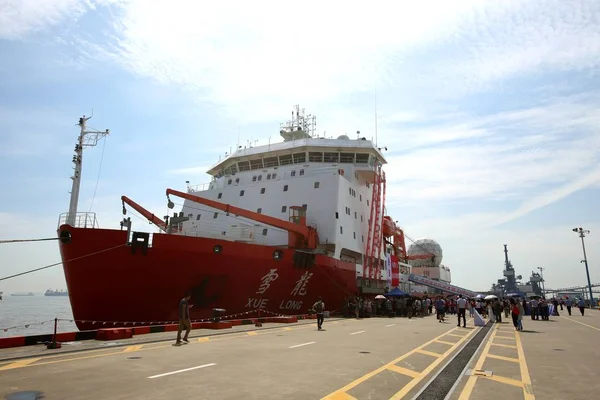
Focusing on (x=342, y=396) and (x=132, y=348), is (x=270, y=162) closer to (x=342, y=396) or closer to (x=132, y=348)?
(x=132, y=348)

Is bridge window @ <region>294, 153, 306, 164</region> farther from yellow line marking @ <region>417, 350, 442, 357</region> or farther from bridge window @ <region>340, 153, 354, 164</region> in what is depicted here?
yellow line marking @ <region>417, 350, 442, 357</region>

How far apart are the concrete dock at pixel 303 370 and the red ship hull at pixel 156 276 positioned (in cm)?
334

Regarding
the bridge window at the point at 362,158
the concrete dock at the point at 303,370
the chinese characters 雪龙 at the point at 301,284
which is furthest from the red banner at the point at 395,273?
the concrete dock at the point at 303,370

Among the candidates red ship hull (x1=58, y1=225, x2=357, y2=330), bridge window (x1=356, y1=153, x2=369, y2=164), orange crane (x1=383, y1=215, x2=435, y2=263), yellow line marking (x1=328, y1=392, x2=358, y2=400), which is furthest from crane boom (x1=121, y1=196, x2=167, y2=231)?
orange crane (x1=383, y1=215, x2=435, y2=263)

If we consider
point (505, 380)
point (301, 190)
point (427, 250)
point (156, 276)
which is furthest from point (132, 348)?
point (427, 250)

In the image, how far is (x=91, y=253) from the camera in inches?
572

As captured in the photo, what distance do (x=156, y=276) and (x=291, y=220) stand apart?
33.5 feet

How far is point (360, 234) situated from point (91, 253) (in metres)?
18.8

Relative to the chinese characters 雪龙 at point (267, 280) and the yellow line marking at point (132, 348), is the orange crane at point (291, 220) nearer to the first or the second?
the chinese characters 雪龙 at point (267, 280)

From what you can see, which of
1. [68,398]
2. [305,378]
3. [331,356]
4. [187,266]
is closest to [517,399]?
[305,378]

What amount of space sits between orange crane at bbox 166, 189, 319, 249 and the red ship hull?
2.56 m

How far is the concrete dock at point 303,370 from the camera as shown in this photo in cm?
584

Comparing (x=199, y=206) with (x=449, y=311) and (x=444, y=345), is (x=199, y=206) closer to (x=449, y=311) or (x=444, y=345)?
(x=444, y=345)

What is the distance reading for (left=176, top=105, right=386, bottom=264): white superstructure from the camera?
80.6 feet
